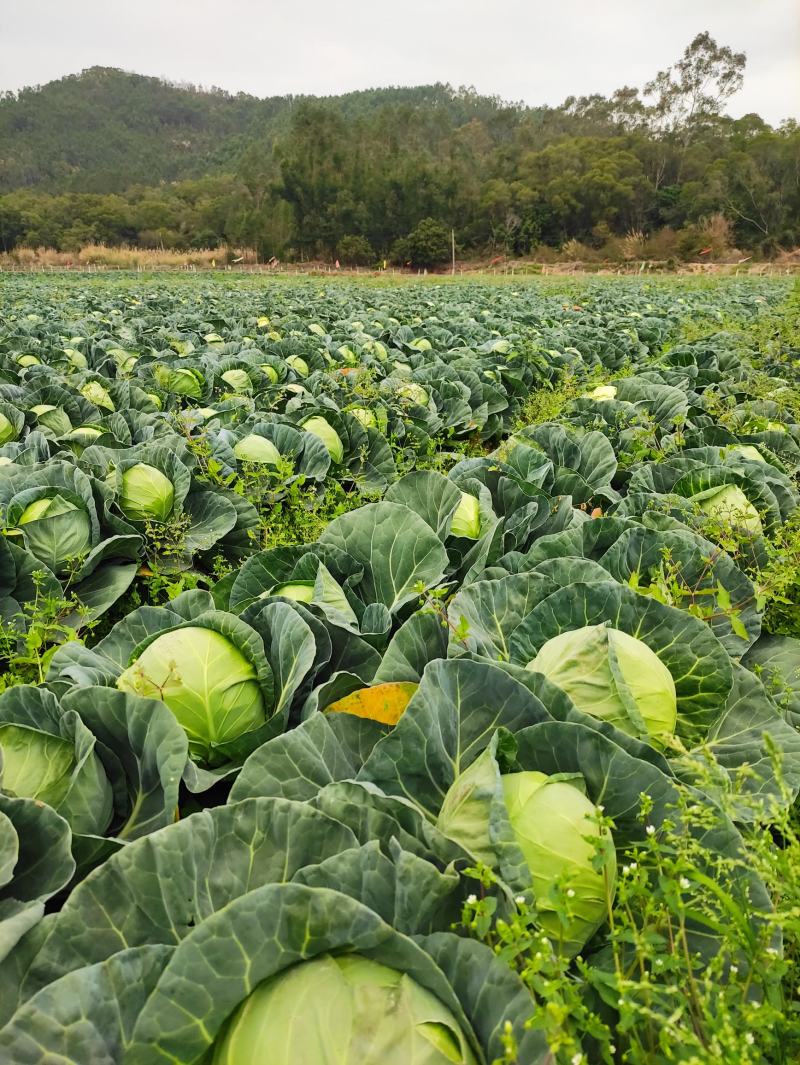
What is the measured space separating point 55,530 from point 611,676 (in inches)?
115

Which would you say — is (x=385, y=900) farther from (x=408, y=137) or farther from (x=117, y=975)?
(x=408, y=137)

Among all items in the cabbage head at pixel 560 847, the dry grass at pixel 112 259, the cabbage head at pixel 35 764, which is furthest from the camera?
the dry grass at pixel 112 259

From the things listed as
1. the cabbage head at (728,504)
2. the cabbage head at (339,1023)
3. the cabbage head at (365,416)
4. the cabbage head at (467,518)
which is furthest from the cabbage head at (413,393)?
the cabbage head at (339,1023)

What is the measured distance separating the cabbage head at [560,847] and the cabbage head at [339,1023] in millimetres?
339

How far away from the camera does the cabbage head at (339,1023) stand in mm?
1028

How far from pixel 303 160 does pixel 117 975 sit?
8167 cm

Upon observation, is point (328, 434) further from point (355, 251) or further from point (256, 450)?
point (355, 251)

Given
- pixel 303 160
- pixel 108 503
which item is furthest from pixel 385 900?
pixel 303 160

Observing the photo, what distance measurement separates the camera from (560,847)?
1.40 m

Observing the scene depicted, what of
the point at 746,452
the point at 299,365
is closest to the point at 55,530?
the point at 746,452

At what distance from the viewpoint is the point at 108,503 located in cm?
371

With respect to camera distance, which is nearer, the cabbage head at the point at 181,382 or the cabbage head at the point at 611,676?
the cabbage head at the point at 611,676

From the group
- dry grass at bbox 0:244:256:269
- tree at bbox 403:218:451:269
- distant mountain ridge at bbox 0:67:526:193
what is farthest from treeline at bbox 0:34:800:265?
distant mountain ridge at bbox 0:67:526:193

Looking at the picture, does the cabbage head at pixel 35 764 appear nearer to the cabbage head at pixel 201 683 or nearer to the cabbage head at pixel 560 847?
the cabbage head at pixel 201 683
